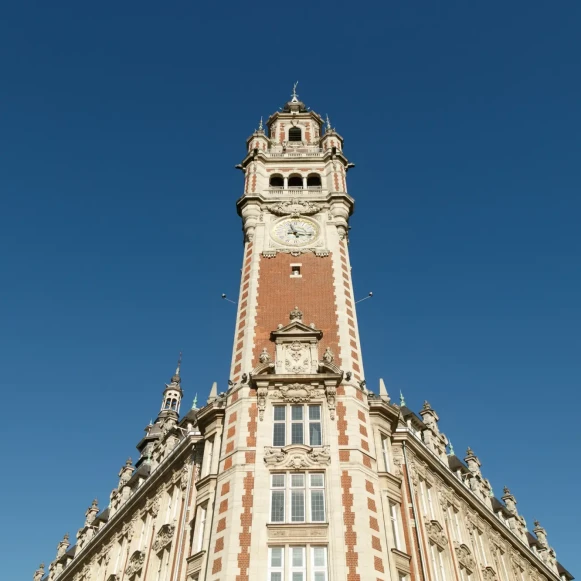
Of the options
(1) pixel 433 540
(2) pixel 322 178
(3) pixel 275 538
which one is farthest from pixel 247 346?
(2) pixel 322 178

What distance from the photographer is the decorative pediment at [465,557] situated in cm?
4494

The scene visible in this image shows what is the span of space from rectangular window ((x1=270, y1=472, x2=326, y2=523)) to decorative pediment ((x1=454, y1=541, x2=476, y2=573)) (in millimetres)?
16983

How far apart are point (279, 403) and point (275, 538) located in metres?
7.83

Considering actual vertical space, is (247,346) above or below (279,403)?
above

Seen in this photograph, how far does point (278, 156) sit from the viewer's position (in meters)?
58.2

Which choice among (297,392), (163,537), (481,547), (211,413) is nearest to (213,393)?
(211,413)

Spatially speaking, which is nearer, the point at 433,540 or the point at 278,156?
the point at 433,540

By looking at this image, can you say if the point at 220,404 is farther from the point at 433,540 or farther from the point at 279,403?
the point at 433,540

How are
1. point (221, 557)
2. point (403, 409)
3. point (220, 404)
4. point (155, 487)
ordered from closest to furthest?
point (221, 557)
point (220, 404)
point (155, 487)
point (403, 409)

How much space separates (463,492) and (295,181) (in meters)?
28.8

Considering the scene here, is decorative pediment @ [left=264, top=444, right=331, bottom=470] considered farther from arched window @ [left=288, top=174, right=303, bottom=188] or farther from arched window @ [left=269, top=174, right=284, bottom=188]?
arched window @ [left=269, top=174, right=284, bottom=188]

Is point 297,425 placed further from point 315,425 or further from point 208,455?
point 208,455

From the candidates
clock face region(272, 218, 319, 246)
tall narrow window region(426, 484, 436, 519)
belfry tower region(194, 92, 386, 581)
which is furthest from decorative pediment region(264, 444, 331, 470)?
clock face region(272, 218, 319, 246)

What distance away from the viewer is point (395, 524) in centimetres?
3641
